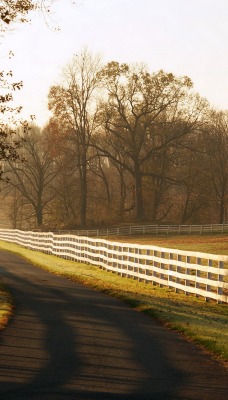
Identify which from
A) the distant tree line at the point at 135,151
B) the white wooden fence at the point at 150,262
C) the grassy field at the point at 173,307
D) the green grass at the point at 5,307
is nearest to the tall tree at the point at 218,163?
the distant tree line at the point at 135,151

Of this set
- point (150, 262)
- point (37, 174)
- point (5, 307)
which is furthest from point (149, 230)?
point (5, 307)

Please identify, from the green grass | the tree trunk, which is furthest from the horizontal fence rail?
the green grass

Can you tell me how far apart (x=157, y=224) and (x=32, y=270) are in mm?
49770

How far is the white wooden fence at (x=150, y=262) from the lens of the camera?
21.7m

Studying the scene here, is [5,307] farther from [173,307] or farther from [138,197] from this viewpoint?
[138,197]

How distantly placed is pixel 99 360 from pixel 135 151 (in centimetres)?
7022

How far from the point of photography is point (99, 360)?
11.3 metres

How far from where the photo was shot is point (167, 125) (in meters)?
80.5

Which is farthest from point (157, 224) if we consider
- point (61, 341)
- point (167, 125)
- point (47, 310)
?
point (61, 341)

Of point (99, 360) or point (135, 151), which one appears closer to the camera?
point (99, 360)

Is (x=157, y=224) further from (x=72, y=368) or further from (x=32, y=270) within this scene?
(x=72, y=368)

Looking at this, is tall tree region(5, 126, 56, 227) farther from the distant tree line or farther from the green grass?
the green grass

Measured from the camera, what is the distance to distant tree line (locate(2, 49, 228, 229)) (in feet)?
265

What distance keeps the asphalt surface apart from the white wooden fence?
3.67 meters
